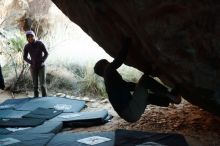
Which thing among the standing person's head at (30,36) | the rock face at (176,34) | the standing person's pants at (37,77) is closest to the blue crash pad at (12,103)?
the standing person's pants at (37,77)

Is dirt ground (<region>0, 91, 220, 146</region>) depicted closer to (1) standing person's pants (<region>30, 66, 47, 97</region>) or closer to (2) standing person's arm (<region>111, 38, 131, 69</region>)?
(2) standing person's arm (<region>111, 38, 131, 69</region>)

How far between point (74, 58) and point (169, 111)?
13.4 feet

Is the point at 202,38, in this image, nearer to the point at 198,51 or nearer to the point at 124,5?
the point at 198,51

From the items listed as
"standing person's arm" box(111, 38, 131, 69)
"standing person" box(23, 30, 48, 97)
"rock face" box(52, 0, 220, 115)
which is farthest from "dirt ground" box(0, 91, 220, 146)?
"standing person" box(23, 30, 48, 97)

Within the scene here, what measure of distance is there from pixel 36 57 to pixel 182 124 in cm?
361

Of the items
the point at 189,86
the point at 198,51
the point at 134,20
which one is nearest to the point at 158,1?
the point at 134,20

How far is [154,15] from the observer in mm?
3695

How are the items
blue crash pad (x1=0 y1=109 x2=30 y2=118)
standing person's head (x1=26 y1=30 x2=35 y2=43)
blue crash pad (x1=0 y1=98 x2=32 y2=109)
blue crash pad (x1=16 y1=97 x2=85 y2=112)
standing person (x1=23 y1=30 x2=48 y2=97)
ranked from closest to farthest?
blue crash pad (x1=0 y1=109 x2=30 y2=118) → blue crash pad (x1=16 y1=97 x2=85 y2=112) → blue crash pad (x1=0 y1=98 x2=32 y2=109) → standing person's head (x1=26 y1=30 x2=35 y2=43) → standing person (x1=23 y1=30 x2=48 y2=97)

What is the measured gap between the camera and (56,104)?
24.7 feet

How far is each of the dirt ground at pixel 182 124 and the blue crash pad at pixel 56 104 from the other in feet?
2.36

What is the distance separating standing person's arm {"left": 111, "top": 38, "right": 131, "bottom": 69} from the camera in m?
3.94

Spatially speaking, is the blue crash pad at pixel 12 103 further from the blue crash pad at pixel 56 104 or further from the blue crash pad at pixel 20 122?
the blue crash pad at pixel 20 122

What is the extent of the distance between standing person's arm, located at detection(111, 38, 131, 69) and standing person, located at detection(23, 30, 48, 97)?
3.99 metres

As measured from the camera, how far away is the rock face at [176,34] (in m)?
3.61
